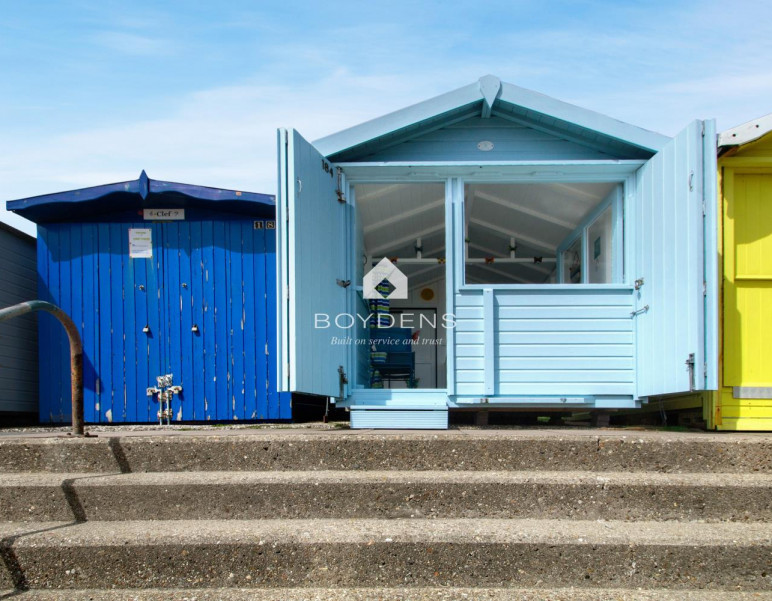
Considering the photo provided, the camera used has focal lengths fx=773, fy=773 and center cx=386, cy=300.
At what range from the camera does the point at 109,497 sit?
407 centimetres

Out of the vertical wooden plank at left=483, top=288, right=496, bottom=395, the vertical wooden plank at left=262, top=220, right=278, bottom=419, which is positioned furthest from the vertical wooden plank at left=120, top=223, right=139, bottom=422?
the vertical wooden plank at left=483, top=288, right=496, bottom=395

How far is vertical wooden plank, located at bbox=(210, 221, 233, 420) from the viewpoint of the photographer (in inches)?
269

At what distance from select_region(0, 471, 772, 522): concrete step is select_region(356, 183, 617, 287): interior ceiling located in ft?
9.96

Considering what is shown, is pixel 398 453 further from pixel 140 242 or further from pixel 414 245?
pixel 414 245

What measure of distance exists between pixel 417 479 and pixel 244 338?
3.19 m

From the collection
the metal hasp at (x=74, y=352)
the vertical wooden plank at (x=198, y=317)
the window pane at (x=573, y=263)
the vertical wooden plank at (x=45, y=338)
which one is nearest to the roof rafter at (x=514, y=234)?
the window pane at (x=573, y=263)

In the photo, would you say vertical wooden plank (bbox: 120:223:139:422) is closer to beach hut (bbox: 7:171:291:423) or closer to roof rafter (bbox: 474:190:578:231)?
beach hut (bbox: 7:171:291:423)

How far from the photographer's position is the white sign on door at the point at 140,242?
6.95 metres

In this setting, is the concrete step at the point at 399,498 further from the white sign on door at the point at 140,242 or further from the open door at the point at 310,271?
the white sign on door at the point at 140,242

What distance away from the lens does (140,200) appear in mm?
6832

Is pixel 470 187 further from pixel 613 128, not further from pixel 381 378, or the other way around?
pixel 381 378

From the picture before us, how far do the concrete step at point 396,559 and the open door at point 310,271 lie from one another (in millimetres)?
1483

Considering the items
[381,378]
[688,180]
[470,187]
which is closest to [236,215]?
[470,187]

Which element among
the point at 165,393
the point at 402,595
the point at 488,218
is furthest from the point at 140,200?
the point at 402,595
